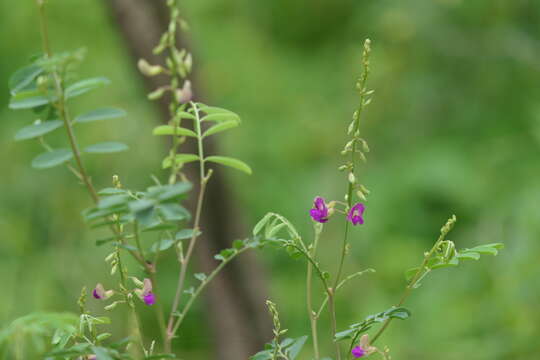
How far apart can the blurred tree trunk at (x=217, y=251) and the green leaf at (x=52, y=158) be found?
42.2 inches

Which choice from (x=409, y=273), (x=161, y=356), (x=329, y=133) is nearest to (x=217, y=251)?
(x=329, y=133)

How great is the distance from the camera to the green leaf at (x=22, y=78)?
42cm

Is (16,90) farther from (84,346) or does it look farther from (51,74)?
(84,346)

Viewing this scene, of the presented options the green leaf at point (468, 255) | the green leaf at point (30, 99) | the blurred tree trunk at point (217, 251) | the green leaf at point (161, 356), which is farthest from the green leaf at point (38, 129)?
the blurred tree trunk at point (217, 251)

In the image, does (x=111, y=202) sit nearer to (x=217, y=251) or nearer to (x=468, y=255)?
(x=468, y=255)

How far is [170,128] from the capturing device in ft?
1.36

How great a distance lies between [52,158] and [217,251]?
4.17 feet

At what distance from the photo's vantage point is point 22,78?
1.40ft

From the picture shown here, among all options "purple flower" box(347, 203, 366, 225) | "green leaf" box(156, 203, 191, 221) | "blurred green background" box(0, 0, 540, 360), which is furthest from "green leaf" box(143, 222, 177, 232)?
"blurred green background" box(0, 0, 540, 360)

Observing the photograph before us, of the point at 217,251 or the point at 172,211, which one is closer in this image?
the point at 172,211

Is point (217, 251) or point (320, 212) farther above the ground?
point (217, 251)

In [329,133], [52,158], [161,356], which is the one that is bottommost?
[161,356]

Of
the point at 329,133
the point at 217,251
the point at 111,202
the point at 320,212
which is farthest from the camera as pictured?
the point at 329,133

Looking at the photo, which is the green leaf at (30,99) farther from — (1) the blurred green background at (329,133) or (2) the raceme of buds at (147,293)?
(1) the blurred green background at (329,133)
